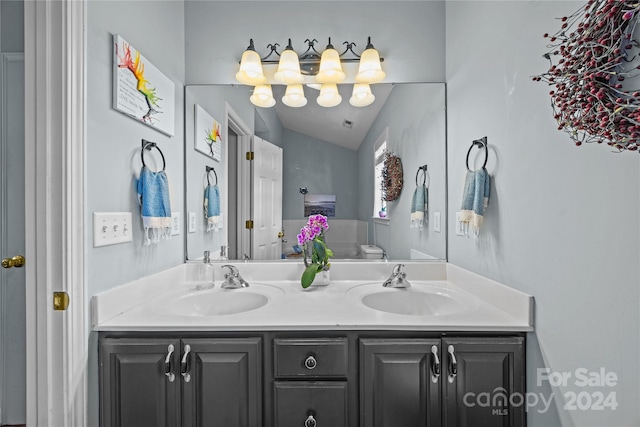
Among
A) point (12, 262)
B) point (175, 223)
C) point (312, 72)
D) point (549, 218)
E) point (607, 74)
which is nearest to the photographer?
point (607, 74)

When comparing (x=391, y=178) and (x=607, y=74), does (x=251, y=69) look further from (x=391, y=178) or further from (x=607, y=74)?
(x=607, y=74)

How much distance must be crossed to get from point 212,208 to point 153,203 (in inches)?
18.0

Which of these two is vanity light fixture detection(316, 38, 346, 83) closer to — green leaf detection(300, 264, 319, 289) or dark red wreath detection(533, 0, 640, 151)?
green leaf detection(300, 264, 319, 289)

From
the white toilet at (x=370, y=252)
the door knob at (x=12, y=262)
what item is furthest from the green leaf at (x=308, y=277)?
the door knob at (x=12, y=262)

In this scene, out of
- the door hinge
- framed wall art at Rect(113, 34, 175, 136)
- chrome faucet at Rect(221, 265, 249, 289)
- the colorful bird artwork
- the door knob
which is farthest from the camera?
the colorful bird artwork

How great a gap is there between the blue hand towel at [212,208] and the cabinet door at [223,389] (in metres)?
0.80

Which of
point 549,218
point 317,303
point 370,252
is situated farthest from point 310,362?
point 549,218

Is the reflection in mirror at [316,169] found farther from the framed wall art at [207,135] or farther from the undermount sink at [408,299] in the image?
the undermount sink at [408,299]

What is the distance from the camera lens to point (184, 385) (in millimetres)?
1097

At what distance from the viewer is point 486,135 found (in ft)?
4.42

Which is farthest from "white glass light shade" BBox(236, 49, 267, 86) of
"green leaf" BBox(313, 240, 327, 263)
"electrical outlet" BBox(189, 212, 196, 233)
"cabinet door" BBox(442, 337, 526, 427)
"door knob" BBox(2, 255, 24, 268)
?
"cabinet door" BBox(442, 337, 526, 427)

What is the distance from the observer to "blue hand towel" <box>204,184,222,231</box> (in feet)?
5.84

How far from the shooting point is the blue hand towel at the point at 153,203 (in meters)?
1.31

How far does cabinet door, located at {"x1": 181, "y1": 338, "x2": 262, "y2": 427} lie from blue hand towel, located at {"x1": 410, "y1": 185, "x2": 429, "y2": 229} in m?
1.06
